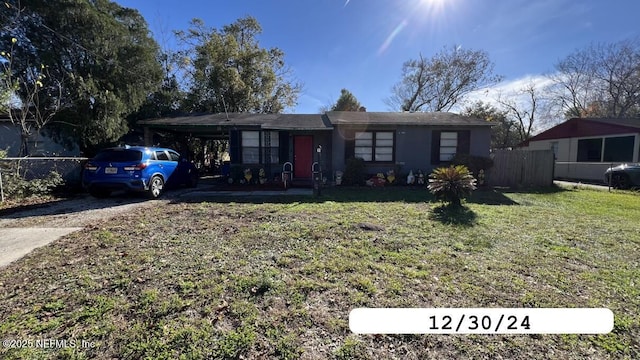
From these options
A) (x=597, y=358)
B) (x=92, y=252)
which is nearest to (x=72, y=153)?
(x=92, y=252)

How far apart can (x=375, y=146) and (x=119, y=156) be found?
8.95 m

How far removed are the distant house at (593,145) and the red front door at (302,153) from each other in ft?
45.5

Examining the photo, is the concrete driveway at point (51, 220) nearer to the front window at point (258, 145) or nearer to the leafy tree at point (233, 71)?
the front window at point (258, 145)

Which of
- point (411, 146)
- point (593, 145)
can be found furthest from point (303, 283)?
point (593, 145)

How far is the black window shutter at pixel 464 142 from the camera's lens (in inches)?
460

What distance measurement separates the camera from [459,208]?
6.82 metres

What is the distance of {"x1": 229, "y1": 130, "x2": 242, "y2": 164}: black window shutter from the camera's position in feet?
37.8

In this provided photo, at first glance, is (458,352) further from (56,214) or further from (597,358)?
(56,214)

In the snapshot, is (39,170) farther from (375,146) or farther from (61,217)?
(375,146)

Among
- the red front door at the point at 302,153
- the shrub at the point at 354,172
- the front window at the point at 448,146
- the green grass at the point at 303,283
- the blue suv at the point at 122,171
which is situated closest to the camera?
the green grass at the point at 303,283

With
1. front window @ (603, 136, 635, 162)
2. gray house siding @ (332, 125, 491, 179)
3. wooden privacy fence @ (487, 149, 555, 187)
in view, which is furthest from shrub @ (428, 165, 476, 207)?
front window @ (603, 136, 635, 162)

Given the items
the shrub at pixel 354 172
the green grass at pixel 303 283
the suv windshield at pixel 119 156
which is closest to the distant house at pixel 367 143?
the shrub at pixel 354 172

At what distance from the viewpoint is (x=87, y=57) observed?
939cm

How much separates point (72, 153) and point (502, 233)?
14690mm
